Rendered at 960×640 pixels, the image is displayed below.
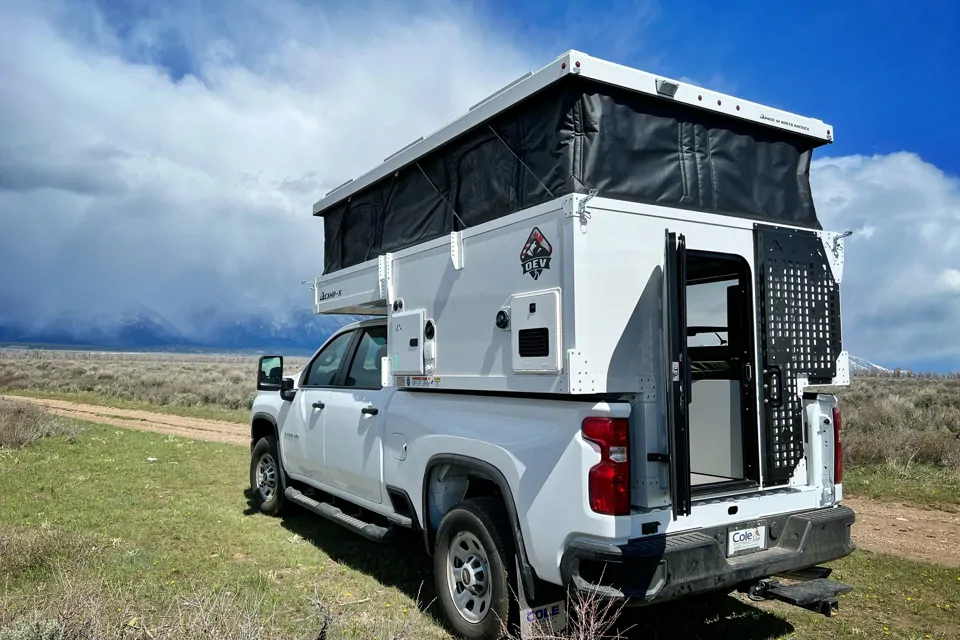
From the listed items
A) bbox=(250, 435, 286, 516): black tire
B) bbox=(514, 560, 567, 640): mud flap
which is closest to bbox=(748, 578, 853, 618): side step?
bbox=(514, 560, 567, 640): mud flap

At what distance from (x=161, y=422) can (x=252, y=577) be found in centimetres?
1509

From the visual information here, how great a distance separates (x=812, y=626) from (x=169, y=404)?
23960 millimetres

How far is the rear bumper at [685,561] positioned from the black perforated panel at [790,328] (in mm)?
372

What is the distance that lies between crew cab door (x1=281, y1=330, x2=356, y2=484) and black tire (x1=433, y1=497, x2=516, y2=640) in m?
2.15

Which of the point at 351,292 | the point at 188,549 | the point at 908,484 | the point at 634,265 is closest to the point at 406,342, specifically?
the point at 351,292

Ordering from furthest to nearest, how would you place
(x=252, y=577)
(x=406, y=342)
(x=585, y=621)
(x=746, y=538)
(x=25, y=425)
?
(x=25, y=425) < (x=252, y=577) < (x=406, y=342) < (x=746, y=538) < (x=585, y=621)

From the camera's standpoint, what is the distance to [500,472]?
4164 millimetres

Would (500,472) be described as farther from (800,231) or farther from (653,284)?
(800,231)

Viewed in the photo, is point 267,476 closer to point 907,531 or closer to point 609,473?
point 609,473

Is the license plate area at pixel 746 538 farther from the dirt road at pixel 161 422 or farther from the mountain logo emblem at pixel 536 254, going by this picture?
the dirt road at pixel 161 422

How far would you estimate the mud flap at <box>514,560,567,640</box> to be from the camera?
12.5 feet

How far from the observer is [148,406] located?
24.1m

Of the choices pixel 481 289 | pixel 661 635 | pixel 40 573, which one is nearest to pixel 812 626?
pixel 661 635

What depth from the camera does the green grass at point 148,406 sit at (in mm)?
20562
